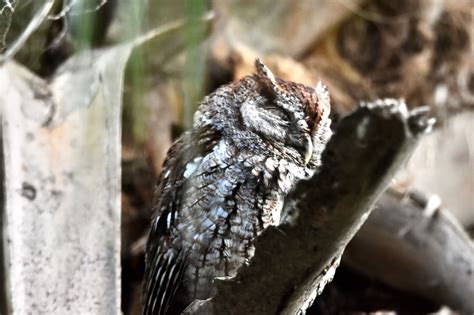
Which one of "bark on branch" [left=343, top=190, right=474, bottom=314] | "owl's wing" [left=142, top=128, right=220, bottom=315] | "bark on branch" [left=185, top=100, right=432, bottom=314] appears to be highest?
"bark on branch" [left=185, top=100, right=432, bottom=314]

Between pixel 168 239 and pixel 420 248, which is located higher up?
pixel 168 239

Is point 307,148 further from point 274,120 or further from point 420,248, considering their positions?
point 420,248

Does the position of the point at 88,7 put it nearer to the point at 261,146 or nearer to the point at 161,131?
the point at 261,146

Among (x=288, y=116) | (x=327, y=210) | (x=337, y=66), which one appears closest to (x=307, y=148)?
(x=288, y=116)

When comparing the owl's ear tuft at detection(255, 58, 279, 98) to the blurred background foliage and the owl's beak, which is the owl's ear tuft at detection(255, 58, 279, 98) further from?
the blurred background foliage

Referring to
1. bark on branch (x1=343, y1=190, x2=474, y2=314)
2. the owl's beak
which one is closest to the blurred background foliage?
bark on branch (x1=343, y1=190, x2=474, y2=314)

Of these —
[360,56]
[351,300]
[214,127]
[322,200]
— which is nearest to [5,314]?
[214,127]

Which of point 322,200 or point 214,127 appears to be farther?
point 214,127

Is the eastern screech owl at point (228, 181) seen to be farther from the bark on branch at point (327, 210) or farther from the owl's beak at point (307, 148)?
the bark on branch at point (327, 210)
